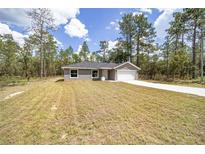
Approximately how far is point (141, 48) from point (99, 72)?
12628mm

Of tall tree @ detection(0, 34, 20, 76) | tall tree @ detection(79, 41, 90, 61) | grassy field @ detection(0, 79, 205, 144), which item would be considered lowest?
grassy field @ detection(0, 79, 205, 144)

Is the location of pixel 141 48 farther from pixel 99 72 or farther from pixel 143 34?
pixel 99 72

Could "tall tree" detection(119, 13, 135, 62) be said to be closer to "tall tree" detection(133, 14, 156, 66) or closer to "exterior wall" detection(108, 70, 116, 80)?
"tall tree" detection(133, 14, 156, 66)

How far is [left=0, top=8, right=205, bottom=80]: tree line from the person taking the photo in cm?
1908

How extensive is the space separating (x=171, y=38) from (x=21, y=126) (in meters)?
26.6

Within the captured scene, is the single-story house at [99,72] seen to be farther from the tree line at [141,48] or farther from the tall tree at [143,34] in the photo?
the tall tree at [143,34]

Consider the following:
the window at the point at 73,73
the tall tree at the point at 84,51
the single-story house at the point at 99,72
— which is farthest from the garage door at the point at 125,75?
the tall tree at the point at 84,51

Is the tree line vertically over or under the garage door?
over

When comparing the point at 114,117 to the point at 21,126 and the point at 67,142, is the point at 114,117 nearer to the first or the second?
the point at 67,142

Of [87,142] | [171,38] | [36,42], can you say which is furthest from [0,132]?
[171,38]

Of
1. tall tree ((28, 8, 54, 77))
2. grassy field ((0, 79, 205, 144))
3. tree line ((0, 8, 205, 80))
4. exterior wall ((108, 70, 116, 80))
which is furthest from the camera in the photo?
exterior wall ((108, 70, 116, 80))

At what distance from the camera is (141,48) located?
94.0 feet

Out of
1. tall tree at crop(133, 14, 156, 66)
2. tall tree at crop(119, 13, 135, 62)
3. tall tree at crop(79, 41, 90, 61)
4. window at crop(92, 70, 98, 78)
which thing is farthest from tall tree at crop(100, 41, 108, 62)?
window at crop(92, 70, 98, 78)

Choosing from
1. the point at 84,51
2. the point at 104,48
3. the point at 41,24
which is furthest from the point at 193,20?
the point at 84,51
